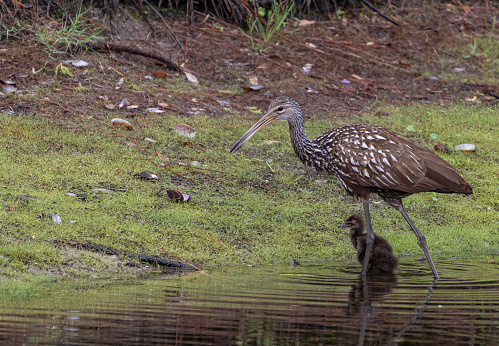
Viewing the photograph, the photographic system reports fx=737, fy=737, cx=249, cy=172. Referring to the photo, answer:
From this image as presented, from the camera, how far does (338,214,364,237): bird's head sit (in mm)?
7785

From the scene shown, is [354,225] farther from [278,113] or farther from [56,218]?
[56,218]

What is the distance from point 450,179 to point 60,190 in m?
3.95

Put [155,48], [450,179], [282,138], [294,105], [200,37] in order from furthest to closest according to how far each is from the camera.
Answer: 1. [200,37]
2. [155,48]
3. [282,138]
4. [294,105]
5. [450,179]

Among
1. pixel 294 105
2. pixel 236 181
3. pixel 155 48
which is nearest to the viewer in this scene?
pixel 294 105

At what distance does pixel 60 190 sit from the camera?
7625 millimetres

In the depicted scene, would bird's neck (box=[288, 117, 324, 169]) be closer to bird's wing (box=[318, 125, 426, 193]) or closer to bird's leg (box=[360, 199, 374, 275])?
bird's wing (box=[318, 125, 426, 193])

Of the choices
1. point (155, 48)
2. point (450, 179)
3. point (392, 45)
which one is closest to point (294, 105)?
point (450, 179)

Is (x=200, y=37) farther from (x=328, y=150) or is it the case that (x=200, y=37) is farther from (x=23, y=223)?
(x=23, y=223)

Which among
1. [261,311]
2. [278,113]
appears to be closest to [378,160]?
[278,113]

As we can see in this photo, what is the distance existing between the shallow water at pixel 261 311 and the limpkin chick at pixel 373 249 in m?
0.56

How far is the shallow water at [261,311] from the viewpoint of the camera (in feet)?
14.2

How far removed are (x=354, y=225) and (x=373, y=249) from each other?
477 millimetres

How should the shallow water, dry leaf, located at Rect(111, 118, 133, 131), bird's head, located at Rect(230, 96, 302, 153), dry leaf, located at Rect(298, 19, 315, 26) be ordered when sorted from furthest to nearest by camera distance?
1. dry leaf, located at Rect(298, 19, 315, 26)
2. dry leaf, located at Rect(111, 118, 133, 131)
3. bird's head, located at Rect(230, 96, 302, 153)
4. the shallow water

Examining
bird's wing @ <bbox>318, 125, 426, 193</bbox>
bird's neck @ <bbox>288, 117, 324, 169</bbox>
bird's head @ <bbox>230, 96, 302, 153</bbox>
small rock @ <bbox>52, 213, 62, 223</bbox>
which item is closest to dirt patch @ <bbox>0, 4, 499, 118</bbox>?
bird's head @ <bbox>230, 96, 302, 153</bbox>
